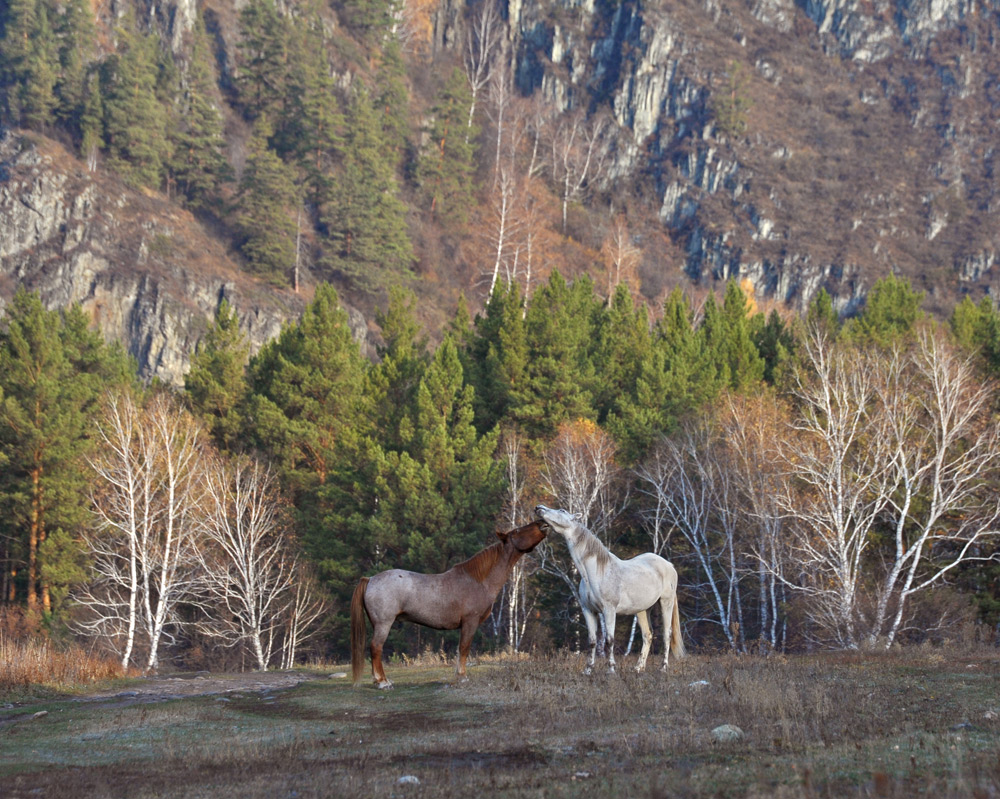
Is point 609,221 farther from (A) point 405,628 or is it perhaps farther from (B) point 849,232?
(A) point 405,628

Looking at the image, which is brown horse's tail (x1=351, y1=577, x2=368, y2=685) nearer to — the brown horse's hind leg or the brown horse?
the brown horse

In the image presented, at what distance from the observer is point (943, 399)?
96.0 feet

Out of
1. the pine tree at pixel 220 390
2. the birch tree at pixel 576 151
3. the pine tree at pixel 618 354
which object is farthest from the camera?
the birch tree at pixel 576 151

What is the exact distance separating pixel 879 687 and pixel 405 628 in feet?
88.9

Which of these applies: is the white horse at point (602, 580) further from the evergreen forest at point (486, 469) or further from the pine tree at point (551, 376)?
the pine tree at point (551, 376)

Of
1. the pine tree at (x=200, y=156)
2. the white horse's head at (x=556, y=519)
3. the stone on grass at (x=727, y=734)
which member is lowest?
the stone on grass at (x=727, y=734)

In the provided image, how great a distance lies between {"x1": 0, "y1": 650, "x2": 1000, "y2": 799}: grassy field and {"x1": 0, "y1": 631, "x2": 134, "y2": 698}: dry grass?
3.56 feet

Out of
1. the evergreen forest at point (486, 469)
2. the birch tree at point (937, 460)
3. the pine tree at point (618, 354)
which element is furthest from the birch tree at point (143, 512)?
the birch tree at point (937, 460)

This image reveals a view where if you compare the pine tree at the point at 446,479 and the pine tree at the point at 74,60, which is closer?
the pine tree at the point at 446,479

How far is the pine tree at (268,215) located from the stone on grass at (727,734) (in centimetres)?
7343

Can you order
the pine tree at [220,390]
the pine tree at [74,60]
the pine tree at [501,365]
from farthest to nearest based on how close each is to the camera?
the pine tree at [74,60], the pine tree at [220,390], the pine tree at [501,365]

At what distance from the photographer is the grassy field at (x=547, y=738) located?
7684 mm

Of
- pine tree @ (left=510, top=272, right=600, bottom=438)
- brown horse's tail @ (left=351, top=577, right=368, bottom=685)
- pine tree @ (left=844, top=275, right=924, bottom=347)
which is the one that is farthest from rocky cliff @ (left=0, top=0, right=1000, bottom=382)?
brown horse's tail @ (left=351, top=577, right=368, bottom=685)

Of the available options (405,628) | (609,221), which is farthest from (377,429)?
(609,221)
